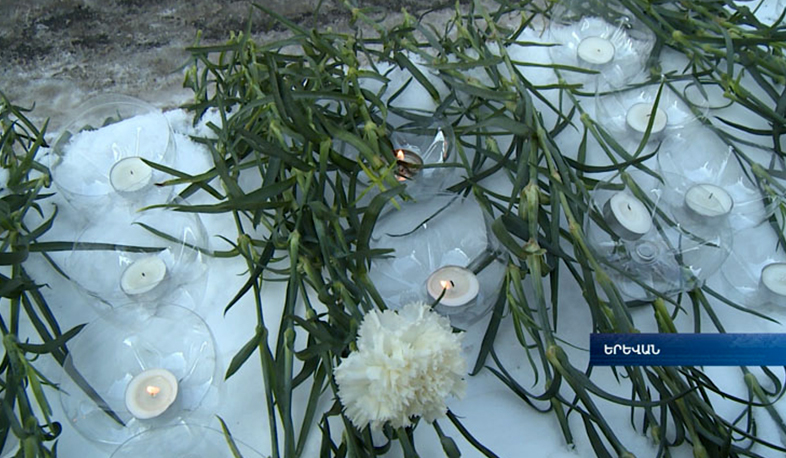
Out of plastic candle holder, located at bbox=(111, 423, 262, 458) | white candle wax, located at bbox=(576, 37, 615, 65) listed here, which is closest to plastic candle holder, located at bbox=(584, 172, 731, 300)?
white candle wax, located at bbox=(576, 37, 615, 65)

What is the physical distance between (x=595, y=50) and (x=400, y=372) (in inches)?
23.6

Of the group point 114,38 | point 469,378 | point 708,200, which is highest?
point 114,38

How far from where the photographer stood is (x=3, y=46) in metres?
1.22

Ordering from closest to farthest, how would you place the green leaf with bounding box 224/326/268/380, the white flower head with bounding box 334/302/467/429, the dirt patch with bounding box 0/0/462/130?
1. the white flower head with bounding box 334/302/467/429
2. the green leaf with bounding box 224/326/268/380
3. the dirt patch with bounding box 0/0/462/130

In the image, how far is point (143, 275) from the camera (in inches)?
26.1

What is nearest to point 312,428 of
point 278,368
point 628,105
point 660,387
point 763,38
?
point 278,368

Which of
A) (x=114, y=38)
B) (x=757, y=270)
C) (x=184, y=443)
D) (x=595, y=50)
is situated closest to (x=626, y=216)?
(x=757, y=270)

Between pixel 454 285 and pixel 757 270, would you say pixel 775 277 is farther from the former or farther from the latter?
pixel 454 285

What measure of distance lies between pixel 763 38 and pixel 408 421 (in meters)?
0.65

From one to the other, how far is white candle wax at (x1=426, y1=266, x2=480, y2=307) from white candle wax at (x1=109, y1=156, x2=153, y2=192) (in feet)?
1.08

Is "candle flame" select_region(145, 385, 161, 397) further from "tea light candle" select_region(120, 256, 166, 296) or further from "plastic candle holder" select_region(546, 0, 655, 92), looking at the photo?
"plastic candle holder" select_region(546, 0, 655, 92)

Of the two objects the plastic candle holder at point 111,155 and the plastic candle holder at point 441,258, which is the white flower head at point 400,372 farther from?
the plastic candle holder at point 111,155

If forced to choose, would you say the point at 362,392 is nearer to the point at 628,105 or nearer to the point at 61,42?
the point at 628,105

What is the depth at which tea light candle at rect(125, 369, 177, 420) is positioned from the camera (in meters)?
0.56
